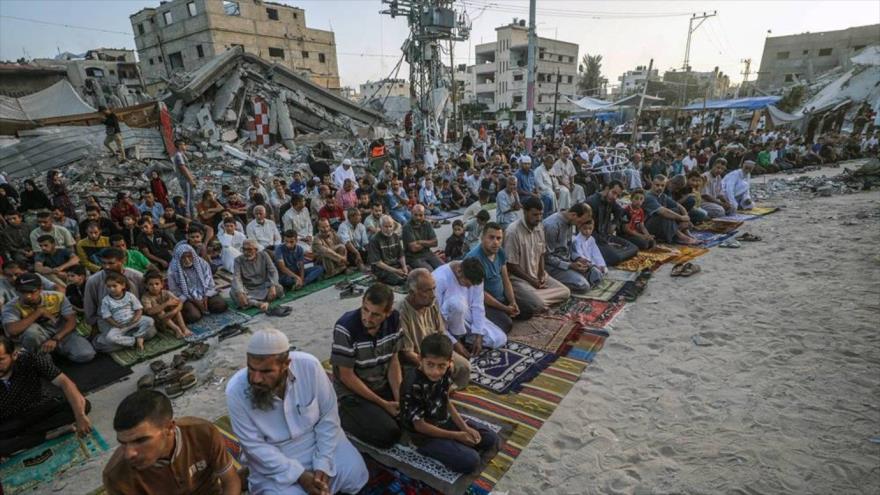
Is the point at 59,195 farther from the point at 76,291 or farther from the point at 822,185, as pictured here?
the point at 822,185

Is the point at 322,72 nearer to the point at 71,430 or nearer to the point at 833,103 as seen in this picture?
the point at 833,103

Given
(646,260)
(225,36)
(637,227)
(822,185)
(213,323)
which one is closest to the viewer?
(213,323)

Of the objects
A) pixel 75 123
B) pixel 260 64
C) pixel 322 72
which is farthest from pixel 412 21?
pixel 322 72

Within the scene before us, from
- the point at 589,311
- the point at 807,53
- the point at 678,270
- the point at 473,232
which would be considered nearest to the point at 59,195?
the point at 473,232

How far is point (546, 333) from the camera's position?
481 cm

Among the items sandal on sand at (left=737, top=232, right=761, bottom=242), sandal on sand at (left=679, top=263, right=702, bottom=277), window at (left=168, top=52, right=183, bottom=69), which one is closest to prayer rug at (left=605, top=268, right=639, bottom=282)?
sandal on sand at (left=679, top=263, right=702, bottom=277)

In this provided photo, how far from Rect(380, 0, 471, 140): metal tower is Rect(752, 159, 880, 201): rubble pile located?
12.2 metres

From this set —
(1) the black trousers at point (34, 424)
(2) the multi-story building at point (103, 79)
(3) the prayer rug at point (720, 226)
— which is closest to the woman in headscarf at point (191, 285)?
(1) the black trousers at point (34, 424)

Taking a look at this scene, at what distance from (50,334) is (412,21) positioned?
18.3 m

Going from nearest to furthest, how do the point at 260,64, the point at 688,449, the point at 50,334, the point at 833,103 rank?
the point at 688,449 → the point at 50,334 → the point at 260,64 → the point at 833,103

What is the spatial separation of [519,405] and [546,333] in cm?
140

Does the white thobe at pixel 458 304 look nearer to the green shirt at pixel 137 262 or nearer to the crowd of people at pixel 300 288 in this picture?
the crowd of people at pixel 300 288

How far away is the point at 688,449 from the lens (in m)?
3.02

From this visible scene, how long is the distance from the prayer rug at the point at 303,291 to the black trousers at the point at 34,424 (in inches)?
96.3
